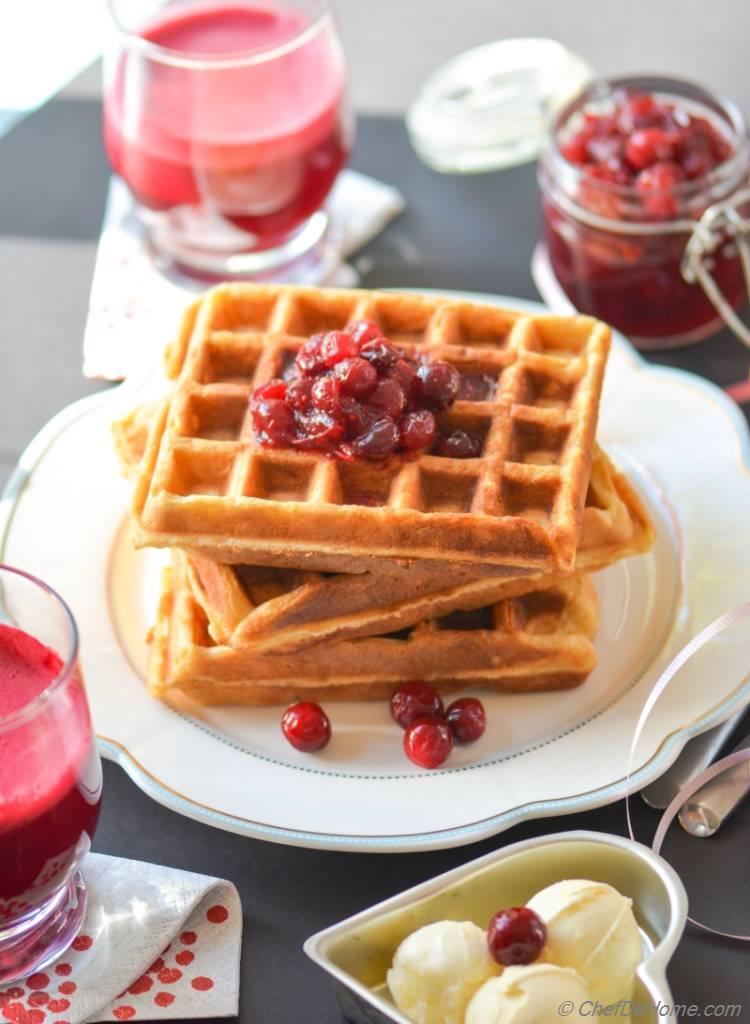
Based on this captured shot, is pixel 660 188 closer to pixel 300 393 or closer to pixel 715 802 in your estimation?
pixel 300 393

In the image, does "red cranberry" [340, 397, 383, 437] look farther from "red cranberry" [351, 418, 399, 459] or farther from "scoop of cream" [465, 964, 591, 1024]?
"scoop of cream" [465, 964, 591, 1024]

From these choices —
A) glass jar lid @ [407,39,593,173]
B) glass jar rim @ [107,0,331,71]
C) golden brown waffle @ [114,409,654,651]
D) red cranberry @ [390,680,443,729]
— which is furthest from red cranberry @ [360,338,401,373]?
glass jar lid @ [407,39,593,173]

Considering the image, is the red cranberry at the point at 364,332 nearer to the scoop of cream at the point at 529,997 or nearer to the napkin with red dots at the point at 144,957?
the napkin with red dots at the point at 144,957

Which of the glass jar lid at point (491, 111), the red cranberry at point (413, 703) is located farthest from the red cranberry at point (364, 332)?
the glass jar lid at point (491, 111)

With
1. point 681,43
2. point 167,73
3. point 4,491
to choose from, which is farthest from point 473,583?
point 681,43

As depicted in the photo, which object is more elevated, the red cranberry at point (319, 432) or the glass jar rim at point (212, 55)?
the glass jar rim at point (212, 55)

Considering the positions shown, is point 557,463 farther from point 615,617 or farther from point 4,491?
point 4,491
